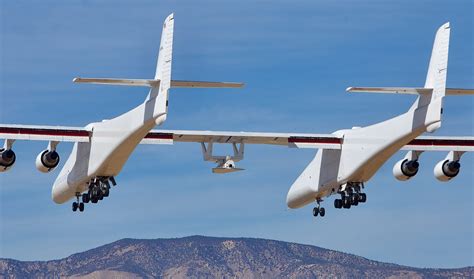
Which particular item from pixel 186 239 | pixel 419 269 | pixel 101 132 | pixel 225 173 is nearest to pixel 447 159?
pixel 225 173

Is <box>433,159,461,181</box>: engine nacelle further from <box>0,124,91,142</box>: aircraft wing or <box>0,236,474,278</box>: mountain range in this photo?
<box>0,236,474,278</box>: mountain range

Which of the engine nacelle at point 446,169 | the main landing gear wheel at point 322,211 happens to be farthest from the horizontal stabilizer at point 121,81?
the engine nacelle at point 446,169

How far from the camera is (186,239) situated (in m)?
144

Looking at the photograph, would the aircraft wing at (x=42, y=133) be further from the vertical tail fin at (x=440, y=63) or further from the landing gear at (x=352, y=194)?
the vertical tail fin at (x=440, y=63)

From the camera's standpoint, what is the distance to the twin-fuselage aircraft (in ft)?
159

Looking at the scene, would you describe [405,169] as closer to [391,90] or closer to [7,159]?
[391,90]

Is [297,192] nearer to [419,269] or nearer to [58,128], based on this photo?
[58,128]

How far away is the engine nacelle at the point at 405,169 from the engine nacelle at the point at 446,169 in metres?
1.06

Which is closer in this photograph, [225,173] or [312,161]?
[225,173]

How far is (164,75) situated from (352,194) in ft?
35.5

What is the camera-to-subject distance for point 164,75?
48.3 meters

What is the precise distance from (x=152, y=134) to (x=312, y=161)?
701cm

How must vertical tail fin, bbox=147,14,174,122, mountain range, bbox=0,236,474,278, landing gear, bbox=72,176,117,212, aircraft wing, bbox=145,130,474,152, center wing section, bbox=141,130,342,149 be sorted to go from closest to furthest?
vertical tail fin, bbox=147,14,174,122 < landing gear, bbox=72,176,117,212 < center wing section, bbox=141,130,342,149 < aircraft wing, bbox=145,130,474,152 < mountain range, bbox=0,236,474,278

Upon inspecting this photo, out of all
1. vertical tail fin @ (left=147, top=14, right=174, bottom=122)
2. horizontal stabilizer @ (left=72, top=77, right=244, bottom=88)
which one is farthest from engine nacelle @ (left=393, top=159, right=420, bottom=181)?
vertical tail fin @ (left=147, top=14, right=174, bottom=122)
